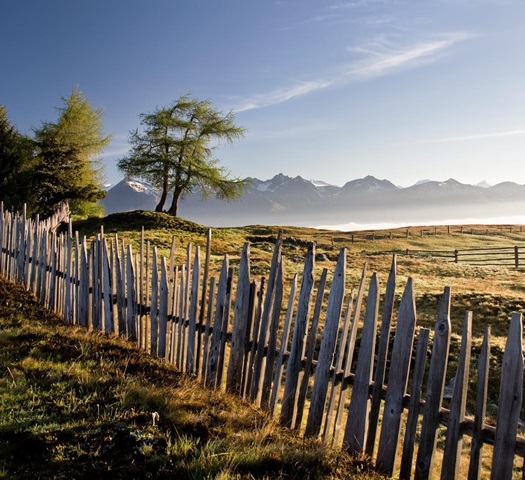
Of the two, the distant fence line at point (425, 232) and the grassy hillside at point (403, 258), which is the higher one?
→ the distant fence line at point (425, 232)

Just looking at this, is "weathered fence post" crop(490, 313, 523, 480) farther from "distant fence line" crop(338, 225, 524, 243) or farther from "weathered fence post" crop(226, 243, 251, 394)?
"distant fence line" crop(338, 225, 524, 243)

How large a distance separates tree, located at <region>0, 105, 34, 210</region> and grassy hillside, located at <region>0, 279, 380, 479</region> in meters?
28.2

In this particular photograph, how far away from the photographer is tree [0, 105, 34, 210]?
2970 centimetres

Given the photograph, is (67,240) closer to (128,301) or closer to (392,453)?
(128,301)

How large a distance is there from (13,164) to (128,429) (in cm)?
3259

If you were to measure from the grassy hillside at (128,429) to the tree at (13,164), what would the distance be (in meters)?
28.2

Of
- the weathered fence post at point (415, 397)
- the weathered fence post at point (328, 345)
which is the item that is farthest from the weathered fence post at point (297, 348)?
the weathered fence post at point (415, 397)

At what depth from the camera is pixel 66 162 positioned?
34.3 m

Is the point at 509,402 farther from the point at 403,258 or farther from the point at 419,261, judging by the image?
the point at 403,258

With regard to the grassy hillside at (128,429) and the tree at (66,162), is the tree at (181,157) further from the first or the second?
the grassy hillside at (128,429)

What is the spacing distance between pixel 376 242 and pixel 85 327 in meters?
49.7

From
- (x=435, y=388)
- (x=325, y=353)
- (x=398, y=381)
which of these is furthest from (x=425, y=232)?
(x=435, y=388)

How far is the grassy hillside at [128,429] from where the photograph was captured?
330cm

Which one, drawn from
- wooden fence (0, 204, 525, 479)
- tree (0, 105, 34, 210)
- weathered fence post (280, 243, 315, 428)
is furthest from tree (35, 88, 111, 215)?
weathered fence post (280, 243, 315, 428)
